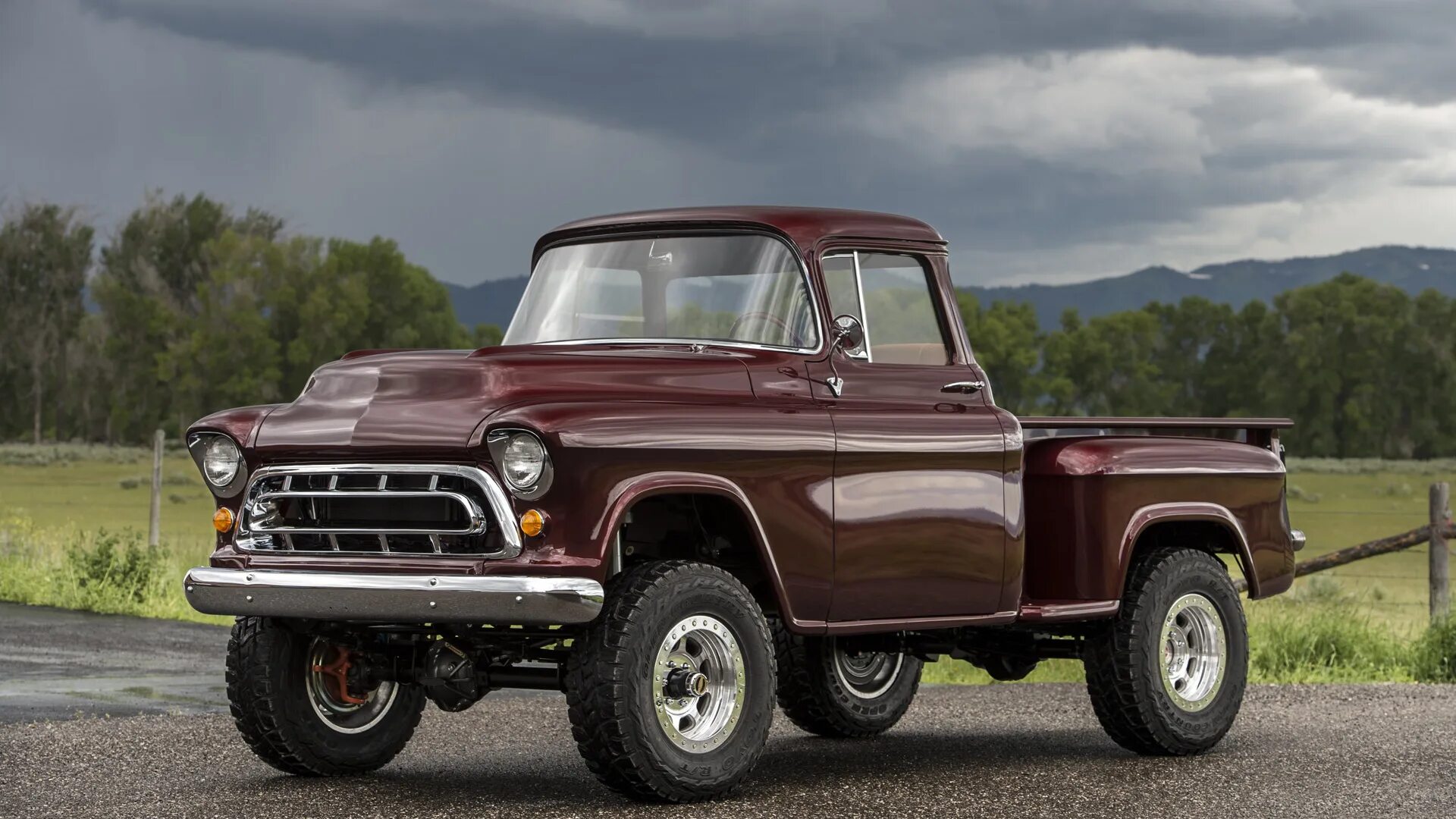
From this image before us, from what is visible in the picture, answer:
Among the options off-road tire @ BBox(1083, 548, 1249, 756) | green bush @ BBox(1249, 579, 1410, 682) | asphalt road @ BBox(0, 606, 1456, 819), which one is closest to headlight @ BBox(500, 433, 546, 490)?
asphalt road @ BBox(0, 606, 1456, 819)

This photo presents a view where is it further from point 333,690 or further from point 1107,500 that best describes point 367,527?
point 1107,500

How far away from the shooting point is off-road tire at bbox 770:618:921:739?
33.8 feet

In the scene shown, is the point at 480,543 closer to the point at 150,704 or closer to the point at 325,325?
the point at 150,704

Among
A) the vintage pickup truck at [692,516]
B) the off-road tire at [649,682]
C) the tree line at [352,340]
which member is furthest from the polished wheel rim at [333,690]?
the tree line at [352,340]

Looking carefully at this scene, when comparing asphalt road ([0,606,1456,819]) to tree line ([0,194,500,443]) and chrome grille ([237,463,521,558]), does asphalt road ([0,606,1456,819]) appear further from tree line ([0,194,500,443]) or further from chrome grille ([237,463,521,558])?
tree line ([0,194,500,443])

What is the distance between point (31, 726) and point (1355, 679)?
9.61m

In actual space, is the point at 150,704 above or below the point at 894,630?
below

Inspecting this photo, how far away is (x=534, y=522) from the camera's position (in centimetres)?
684

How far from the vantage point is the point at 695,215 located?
8484mm

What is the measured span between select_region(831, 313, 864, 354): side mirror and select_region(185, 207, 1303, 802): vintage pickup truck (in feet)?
0.05

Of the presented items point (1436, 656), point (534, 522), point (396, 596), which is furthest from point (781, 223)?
point (1436, 656)

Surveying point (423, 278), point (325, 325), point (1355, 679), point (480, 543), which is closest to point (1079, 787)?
point (480, 543)

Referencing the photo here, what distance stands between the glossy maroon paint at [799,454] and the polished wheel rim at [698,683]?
1.31 ft

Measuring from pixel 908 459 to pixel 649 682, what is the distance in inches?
68.8
